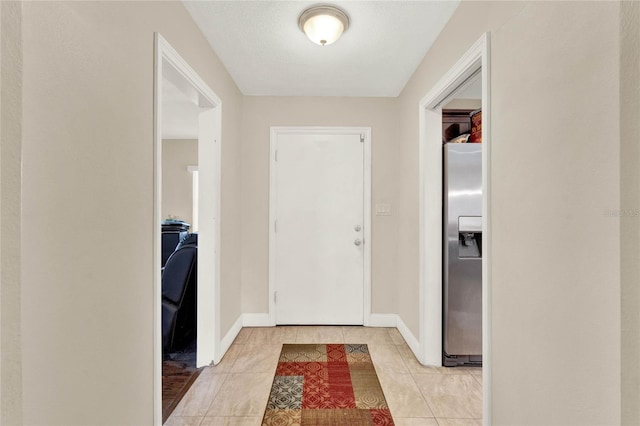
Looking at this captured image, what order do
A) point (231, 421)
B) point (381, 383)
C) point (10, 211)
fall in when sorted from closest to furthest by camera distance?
point (10, 211), point (231, 421), point (381, 383)

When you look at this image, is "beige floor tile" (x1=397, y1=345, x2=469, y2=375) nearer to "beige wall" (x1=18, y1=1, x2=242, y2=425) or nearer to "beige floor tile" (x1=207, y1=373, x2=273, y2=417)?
"beige floor tile" (x1=207, y1=373, x2=273, y2=417)

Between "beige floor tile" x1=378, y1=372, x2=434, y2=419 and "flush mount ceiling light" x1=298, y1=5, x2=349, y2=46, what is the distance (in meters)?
2.35

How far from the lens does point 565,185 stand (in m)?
1.08

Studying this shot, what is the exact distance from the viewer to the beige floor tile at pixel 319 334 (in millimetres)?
2975

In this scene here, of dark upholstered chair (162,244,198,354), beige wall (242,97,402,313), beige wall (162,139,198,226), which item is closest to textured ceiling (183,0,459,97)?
beige wall (242,97,402,313)

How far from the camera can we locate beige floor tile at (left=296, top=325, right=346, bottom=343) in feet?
9.76

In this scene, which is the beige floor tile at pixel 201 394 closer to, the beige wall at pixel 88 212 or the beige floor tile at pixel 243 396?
the beige floor tile at pixel 243 396

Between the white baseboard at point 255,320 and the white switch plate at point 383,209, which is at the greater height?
the white switch plate at point 383,209

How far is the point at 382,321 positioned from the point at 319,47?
8.60 feet

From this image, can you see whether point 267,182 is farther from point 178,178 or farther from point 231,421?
point 178,178

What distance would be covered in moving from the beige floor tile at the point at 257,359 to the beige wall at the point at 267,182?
22.8 inches

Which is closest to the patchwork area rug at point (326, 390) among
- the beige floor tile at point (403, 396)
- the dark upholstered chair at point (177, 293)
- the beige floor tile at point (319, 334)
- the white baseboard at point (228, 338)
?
the beige floor tile at point (403, 396)

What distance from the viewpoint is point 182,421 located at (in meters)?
1.80

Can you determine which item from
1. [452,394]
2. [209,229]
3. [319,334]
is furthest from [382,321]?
[209,229]
